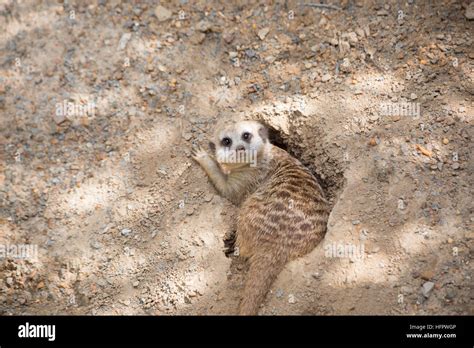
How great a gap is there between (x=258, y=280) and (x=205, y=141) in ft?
3.72

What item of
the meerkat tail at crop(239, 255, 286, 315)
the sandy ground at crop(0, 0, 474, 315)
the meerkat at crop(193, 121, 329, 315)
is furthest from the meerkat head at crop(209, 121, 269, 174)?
the meerkat tail at crop(239, 255, 286, 315)

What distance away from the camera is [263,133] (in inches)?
140

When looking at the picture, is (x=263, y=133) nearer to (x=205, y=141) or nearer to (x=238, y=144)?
(x=238, y=144)

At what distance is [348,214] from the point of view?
2.94 metres

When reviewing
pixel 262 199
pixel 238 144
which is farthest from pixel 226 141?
pixel 262 199

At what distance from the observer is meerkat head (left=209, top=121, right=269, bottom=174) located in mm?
3424

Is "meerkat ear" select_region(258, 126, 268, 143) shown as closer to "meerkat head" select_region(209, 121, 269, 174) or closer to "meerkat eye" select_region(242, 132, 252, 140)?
"meerkat head" select_region(209, 121, 269, 174)

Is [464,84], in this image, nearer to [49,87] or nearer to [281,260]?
[281,260]

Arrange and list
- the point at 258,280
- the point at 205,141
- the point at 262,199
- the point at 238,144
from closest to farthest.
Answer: the point at 258,280
the point at 262,199
the point at 238,144
the point at 205,141

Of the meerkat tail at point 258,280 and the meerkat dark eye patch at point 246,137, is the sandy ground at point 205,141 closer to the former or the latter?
the meerkat tail at point 258,280

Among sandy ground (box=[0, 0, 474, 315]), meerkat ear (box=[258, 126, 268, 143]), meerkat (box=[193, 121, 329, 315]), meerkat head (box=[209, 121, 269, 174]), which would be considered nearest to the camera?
sandy ground (box=[0, 0, 474, 315])

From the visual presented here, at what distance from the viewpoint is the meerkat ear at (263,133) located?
3537mm

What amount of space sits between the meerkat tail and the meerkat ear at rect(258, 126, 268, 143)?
3.09 feet
